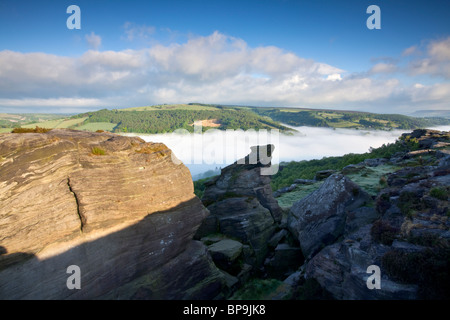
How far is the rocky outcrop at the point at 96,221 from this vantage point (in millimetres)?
10984

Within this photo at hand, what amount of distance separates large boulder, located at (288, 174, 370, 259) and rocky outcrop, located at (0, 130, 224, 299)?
8011 millimetres

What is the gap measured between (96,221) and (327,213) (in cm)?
1698

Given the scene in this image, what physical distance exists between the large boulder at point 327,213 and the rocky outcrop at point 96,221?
8011mm

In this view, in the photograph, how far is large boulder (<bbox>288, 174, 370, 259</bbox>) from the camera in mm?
17891

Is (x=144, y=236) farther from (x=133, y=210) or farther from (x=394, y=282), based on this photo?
(x=394, y=282)

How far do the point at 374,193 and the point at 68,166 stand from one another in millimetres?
24844

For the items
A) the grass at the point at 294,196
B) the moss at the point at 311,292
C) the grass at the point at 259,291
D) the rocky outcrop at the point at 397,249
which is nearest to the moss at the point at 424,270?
the rocky outcrop at the point at 397,249

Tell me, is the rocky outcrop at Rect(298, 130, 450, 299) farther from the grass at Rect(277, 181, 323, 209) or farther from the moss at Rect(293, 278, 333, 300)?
the grass at Rect(277, 181, 323, 209)

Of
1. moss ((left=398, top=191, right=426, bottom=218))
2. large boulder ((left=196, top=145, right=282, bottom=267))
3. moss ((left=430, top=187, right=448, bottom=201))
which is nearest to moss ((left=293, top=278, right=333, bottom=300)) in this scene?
large boulder ((left=196, top=145, right=282, bottom=267))

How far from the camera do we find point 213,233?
22.7m

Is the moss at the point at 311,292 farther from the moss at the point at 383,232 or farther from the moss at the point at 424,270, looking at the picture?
the moss at the point at 383,232
